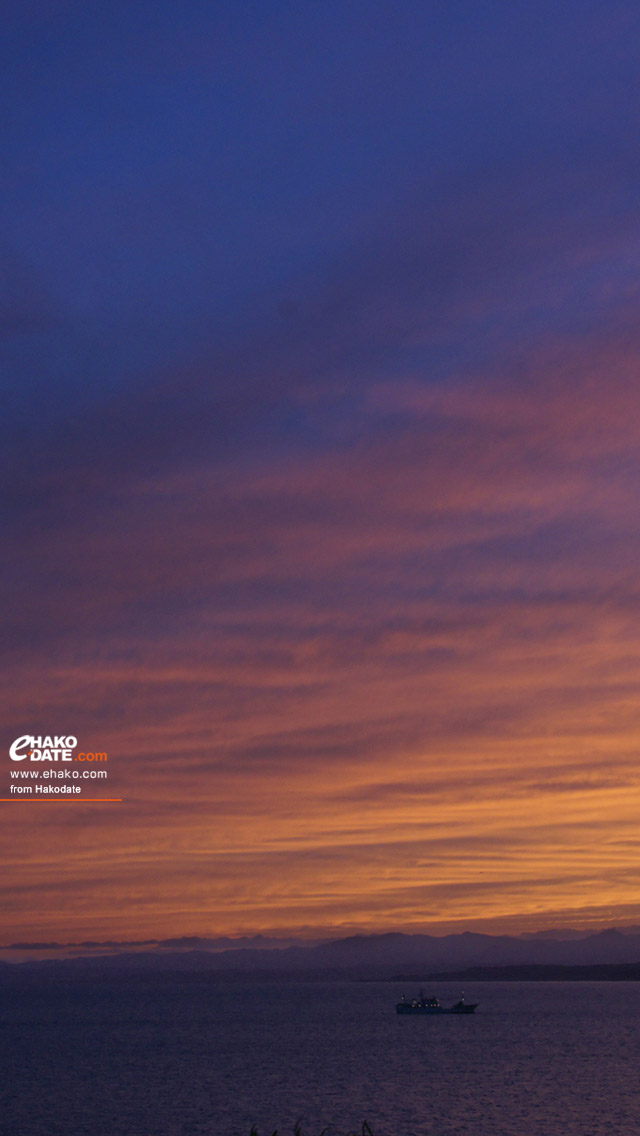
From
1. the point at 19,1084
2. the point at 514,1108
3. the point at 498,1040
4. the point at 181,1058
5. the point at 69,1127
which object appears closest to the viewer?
the point at 69,1127

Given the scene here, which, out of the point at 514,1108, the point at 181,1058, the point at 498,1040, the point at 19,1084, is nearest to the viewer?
the point at 514,1108

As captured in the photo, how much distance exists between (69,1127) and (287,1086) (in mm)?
31127

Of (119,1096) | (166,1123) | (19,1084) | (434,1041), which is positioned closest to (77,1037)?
(434,1041)

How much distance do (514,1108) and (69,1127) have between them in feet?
136

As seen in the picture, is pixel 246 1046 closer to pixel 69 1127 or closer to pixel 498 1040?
pixel 498 1040

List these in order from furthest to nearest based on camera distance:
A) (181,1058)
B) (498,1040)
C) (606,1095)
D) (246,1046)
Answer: (498,1040) < (246,1046) < (181,1058) < (606,1095)

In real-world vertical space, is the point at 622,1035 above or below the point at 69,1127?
below

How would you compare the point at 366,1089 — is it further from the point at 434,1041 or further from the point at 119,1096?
the point at 434,1041

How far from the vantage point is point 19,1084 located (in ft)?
395

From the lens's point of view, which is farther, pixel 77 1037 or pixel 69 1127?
pixel 77 1037

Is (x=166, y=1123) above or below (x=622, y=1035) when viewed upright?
above

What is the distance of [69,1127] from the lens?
90500mm

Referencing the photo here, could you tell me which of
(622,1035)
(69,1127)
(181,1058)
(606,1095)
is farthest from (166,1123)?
(622,1035)

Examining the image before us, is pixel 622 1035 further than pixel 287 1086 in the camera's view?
Yes
